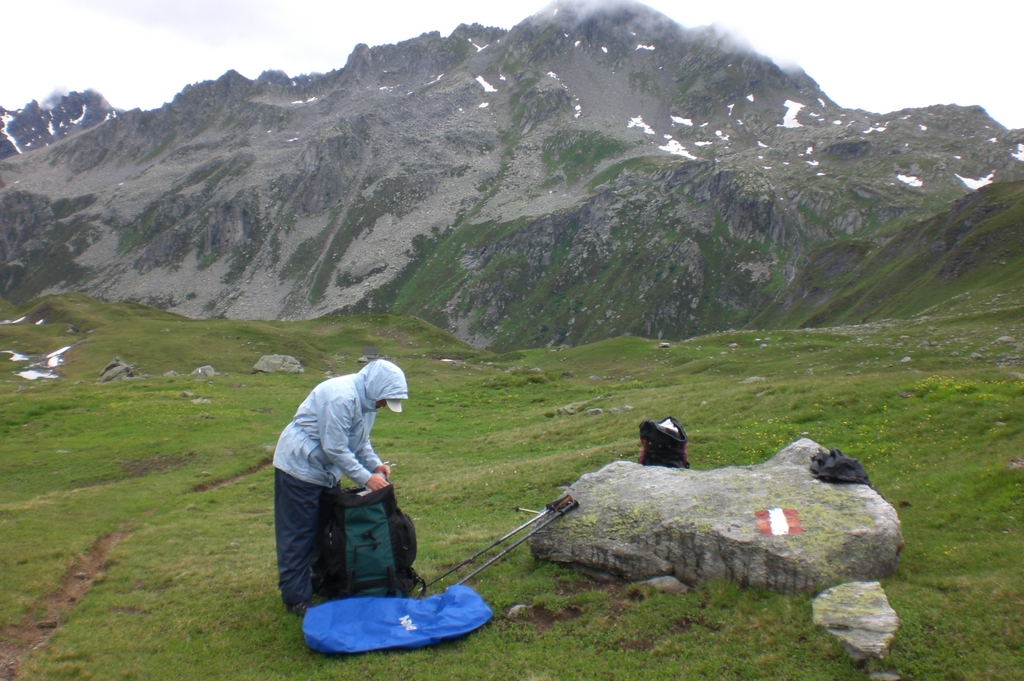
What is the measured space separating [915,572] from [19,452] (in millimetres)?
35215

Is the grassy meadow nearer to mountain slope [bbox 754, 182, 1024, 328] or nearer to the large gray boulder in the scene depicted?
the large gray boulder

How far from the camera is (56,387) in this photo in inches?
1945

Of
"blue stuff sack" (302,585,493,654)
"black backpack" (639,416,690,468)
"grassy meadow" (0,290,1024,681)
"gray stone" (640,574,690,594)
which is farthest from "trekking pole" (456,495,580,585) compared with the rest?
"black backpack" (639,416,690,468)

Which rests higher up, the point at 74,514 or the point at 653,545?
the point at 653,545

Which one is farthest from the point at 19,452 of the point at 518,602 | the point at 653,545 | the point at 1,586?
the point at 653,545

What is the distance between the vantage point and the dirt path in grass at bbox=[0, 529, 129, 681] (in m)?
9.23

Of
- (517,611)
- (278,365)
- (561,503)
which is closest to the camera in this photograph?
(517,611)

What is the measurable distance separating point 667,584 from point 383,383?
19.9ft

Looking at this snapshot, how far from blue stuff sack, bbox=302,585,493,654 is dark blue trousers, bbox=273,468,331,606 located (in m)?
0.83

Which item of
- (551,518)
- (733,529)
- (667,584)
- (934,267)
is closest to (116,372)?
(551,518)

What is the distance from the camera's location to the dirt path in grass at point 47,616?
9.23 m

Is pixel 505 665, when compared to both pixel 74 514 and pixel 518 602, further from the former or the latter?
pixel 74 514

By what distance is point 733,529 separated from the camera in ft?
34.0

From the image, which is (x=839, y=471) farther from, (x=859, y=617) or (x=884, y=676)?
(x=884, y=676)
